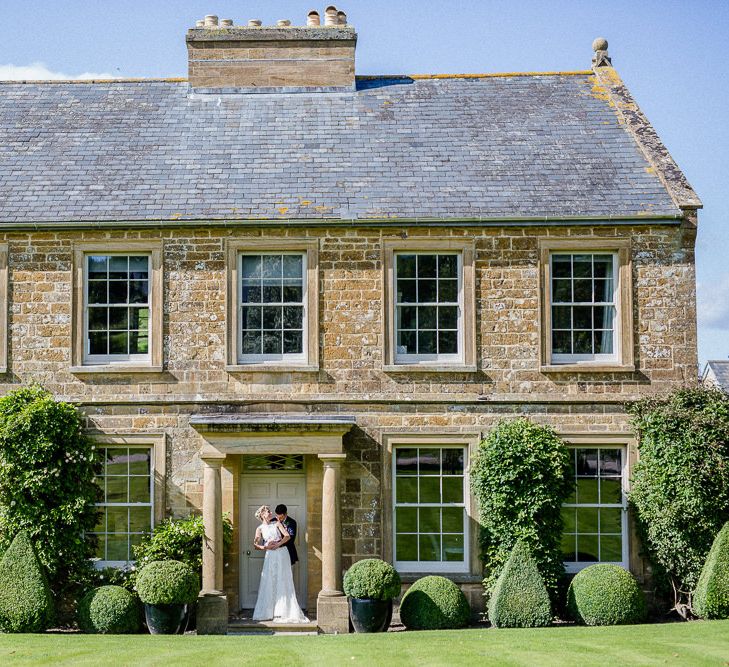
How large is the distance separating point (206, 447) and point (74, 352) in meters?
3.02

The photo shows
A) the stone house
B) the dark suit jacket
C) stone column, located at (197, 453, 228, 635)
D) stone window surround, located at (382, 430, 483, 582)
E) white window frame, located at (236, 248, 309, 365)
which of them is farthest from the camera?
white window frame, located at (236, 248, 309, 365)

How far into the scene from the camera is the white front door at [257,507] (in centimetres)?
1822

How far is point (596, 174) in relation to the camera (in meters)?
19.4

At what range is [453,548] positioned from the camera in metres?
18.0

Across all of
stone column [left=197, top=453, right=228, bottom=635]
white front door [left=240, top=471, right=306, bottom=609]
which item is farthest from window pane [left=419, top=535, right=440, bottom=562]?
stone column [left=197, top=453, right=228, bottom=635]

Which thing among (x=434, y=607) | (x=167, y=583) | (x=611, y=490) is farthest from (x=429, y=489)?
(x=167, y=583)

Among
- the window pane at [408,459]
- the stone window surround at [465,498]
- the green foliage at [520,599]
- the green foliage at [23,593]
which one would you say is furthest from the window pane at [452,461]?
the green foliage at [23,593]

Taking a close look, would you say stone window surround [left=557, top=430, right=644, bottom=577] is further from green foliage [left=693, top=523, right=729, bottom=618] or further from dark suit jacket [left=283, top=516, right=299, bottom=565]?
dark suit jacket [left=283, top=516, right=299, bottom=565]

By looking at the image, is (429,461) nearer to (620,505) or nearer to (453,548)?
(453,548)

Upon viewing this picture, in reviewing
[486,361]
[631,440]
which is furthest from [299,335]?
[631,440]

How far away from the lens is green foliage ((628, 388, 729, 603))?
55.9ft

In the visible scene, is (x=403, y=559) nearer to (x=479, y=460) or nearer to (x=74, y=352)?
(x=479, y=460)

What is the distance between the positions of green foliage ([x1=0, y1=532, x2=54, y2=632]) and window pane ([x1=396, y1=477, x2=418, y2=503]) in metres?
5.94

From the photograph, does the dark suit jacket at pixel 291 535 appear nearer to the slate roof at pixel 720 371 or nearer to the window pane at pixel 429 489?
the window pane at pixel 429 489
